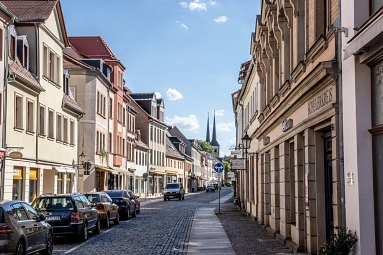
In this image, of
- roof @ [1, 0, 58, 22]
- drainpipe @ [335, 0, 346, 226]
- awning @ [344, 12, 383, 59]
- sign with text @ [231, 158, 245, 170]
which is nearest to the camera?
awning @ [344, 12, 383, 59]

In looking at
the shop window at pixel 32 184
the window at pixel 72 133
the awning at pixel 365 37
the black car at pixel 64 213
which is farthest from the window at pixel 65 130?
the awning at pixel 365 37

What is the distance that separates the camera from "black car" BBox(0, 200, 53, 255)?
1201 centimetres

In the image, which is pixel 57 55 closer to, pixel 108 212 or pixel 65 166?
pixel 65 166

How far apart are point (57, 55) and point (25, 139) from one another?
765 cm

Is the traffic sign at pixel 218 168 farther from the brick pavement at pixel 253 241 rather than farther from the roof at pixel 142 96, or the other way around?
the roof at pixel 142 96

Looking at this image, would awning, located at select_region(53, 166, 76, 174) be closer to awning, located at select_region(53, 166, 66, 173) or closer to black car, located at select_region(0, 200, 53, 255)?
awning, located at select_region(53, 166, 66, 173)

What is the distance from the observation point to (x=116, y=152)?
55.2 m

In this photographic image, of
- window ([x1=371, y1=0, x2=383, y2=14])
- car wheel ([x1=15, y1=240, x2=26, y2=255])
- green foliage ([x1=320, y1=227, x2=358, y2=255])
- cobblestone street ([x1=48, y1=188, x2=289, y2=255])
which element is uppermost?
window ([x1=371, y1=0, x2=383, y2=14])

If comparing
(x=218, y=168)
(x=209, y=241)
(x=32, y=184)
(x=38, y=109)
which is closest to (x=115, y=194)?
(x=32, y=184)

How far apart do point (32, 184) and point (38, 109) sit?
12.3 feet

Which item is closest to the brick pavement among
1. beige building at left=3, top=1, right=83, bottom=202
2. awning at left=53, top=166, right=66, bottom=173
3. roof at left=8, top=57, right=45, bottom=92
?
beige building at left=3, top=1, right=83, bottom=202

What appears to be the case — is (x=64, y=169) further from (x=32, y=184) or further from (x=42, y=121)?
(x=32, y=184)

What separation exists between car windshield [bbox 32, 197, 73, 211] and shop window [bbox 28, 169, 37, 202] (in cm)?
1051

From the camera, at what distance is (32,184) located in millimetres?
29578
